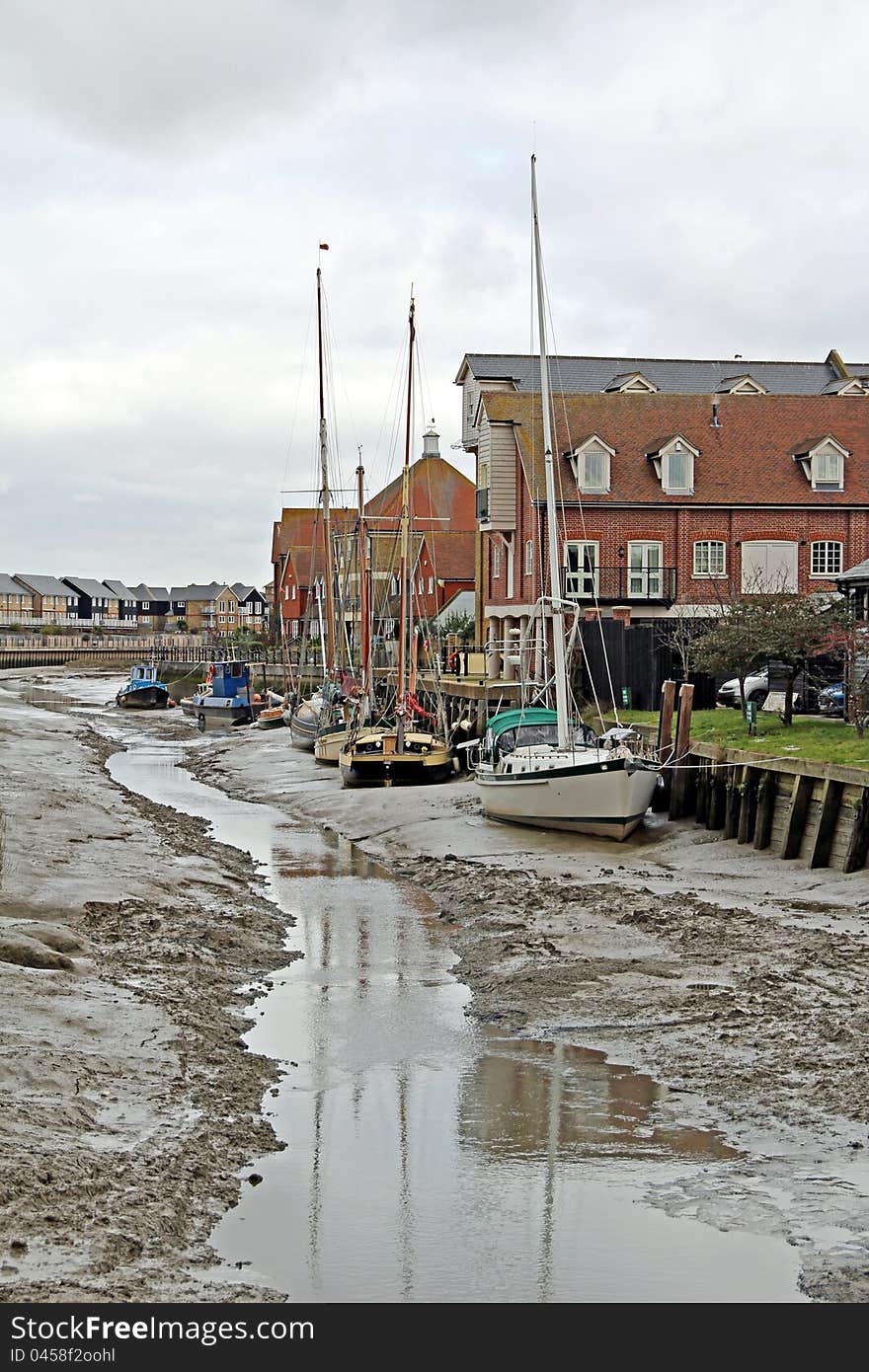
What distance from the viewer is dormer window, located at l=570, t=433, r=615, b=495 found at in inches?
2062

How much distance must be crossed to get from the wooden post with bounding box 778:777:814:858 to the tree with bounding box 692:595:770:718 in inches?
253

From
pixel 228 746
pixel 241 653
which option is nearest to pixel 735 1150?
pixel 228 746

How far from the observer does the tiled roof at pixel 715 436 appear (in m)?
52.4

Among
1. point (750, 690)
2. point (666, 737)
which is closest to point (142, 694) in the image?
point (750, 690)

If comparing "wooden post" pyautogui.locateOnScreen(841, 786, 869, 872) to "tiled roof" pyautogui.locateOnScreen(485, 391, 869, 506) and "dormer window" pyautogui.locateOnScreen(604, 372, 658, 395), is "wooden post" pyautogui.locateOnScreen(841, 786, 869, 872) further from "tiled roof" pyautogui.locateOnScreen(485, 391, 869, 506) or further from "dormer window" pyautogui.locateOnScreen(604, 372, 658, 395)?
"dormer window" pyautogui.locateOnScreen(604, 372, 658, 395)

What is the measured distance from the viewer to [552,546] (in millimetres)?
29719

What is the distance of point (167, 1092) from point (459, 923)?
9.44m

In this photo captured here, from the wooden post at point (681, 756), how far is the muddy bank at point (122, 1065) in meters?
9.52

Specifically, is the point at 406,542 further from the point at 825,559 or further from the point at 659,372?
the point at 659,372

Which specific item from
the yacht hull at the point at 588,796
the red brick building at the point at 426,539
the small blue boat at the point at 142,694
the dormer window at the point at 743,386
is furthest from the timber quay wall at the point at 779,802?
the small blue boat at the point at 142,694

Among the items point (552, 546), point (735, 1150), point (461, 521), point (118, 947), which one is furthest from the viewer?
point (461, 521)

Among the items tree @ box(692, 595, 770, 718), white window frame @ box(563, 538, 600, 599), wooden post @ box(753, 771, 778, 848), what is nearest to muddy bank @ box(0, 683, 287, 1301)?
wooden post @ box(753, 771, 778, 848)

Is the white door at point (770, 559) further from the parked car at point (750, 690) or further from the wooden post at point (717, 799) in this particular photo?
the wooden post at point (717, 799)
